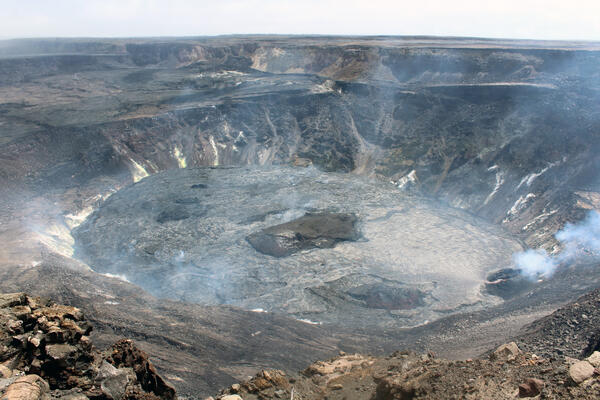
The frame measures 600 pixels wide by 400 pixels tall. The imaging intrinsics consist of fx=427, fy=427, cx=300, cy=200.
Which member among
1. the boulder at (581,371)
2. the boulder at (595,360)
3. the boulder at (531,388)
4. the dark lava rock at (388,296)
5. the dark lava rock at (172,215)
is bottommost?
the dark lava rock at (388,296)

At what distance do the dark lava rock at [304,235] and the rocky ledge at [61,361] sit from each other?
46.3 feet

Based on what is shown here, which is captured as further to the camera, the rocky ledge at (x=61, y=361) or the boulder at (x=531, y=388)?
the rocky ledge at (x=61, y=361)

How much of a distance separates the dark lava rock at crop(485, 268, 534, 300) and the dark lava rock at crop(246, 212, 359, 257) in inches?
290

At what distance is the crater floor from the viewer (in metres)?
18.6

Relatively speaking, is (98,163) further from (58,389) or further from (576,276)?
(576,276)

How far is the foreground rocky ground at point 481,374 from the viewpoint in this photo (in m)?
6.64

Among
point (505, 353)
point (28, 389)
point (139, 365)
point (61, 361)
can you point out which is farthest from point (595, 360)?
point (61, 361)

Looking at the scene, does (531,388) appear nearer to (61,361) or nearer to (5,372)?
(61,361)

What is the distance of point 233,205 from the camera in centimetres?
2819

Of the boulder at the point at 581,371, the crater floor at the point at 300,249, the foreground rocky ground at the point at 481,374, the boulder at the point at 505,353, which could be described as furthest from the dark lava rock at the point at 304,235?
the boulder at the point at 581,371

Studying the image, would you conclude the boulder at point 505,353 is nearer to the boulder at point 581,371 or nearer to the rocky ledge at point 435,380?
the rocky ledge at point 435,380

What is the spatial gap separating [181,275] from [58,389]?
13.7m

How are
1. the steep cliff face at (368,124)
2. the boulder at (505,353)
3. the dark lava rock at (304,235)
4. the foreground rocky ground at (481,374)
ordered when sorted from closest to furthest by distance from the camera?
the foreground rocky ground at (481,374), the boulder at (505,353), the dark lava rock at (304,235), the steep cliff face at (368,124)

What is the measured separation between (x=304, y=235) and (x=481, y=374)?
16.3 m
